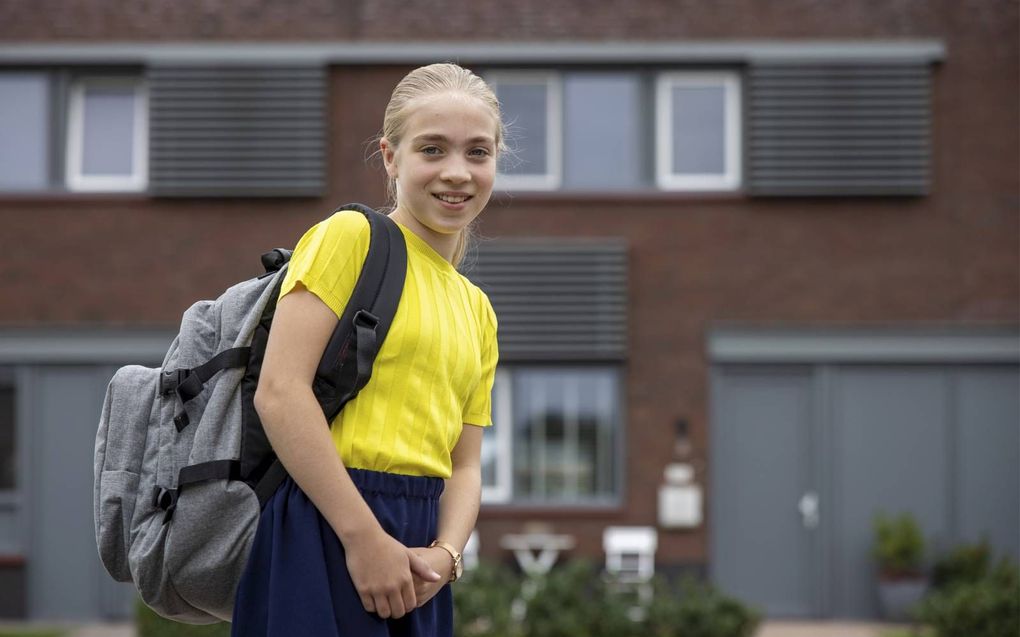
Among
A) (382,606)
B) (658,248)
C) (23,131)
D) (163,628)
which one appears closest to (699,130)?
(658,248)

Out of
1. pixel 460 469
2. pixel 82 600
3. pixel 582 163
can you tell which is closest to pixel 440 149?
pixel 460 469

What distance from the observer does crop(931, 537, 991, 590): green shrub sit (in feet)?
43.8

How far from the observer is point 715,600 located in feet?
33.6

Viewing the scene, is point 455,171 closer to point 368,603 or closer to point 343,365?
point 343,365

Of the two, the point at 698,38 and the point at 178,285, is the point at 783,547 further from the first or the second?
the point at 178,285

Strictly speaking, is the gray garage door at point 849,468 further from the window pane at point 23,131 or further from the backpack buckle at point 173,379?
the backpack buckle at point 173,379

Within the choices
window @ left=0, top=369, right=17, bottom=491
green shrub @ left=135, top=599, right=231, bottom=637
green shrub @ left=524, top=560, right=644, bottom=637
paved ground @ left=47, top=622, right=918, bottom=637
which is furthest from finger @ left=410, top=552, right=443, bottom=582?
window @ left=0, top=369, right=17, bottom=491

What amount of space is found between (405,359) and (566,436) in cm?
1175

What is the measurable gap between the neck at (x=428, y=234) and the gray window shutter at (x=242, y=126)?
1141 cm

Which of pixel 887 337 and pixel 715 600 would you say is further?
pixel 887 337

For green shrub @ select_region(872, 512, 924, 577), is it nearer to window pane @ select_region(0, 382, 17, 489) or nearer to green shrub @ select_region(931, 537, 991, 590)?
green shrub @ select_region(931, 537, 991, 590)

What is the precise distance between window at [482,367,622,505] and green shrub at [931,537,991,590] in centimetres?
337

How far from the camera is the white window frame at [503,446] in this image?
45.6ft

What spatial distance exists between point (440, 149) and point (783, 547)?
39.5 feet
